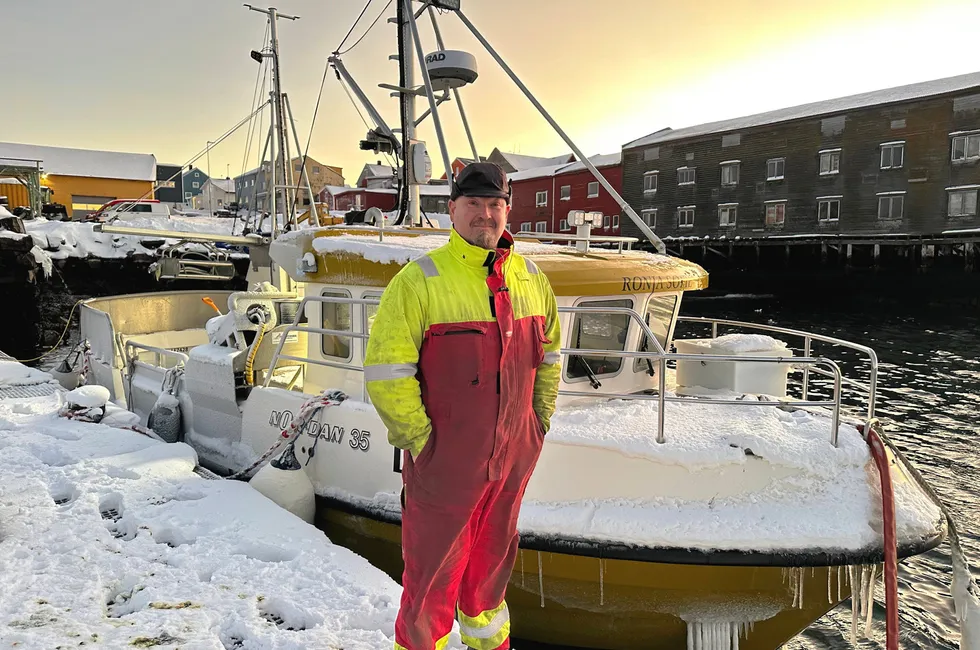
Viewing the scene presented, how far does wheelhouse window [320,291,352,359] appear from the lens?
5656 millimetres

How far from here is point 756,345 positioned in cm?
561

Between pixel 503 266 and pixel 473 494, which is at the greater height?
pixel 503 266

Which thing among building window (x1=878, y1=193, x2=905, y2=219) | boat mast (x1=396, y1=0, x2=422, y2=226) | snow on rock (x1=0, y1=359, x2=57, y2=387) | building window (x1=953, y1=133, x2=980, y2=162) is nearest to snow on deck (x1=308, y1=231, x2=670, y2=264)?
boat mast (x1=396, y1=0, x2=422, y2=226)

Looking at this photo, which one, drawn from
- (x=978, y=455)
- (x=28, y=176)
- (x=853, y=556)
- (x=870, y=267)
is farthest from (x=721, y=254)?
(x=28, y=176)

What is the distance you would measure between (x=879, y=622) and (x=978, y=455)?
5903 millimetres

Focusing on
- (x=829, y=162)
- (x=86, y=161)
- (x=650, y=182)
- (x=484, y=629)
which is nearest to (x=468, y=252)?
(x=484, y=629)

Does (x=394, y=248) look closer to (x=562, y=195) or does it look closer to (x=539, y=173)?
(x=562, y=195)

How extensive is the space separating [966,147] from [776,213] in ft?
30.7

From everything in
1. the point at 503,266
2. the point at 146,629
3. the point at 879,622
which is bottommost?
the point at 879,622

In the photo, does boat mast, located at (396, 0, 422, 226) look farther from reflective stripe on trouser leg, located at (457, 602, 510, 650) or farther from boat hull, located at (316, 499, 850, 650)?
reflective stripe on trouser leg, located at (457, 602, 510, 650)

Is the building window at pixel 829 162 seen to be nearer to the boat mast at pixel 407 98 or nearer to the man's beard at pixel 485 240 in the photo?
the boat mast at pixel 407 98

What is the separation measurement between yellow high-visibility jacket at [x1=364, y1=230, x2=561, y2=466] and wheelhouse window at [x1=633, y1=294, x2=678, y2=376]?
10.9ft

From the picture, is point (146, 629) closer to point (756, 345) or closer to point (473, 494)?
point (473, 494)

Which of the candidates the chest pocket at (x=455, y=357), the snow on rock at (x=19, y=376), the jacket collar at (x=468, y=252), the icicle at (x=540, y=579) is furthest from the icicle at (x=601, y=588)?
the snow on rock at (x=19, y=376)
